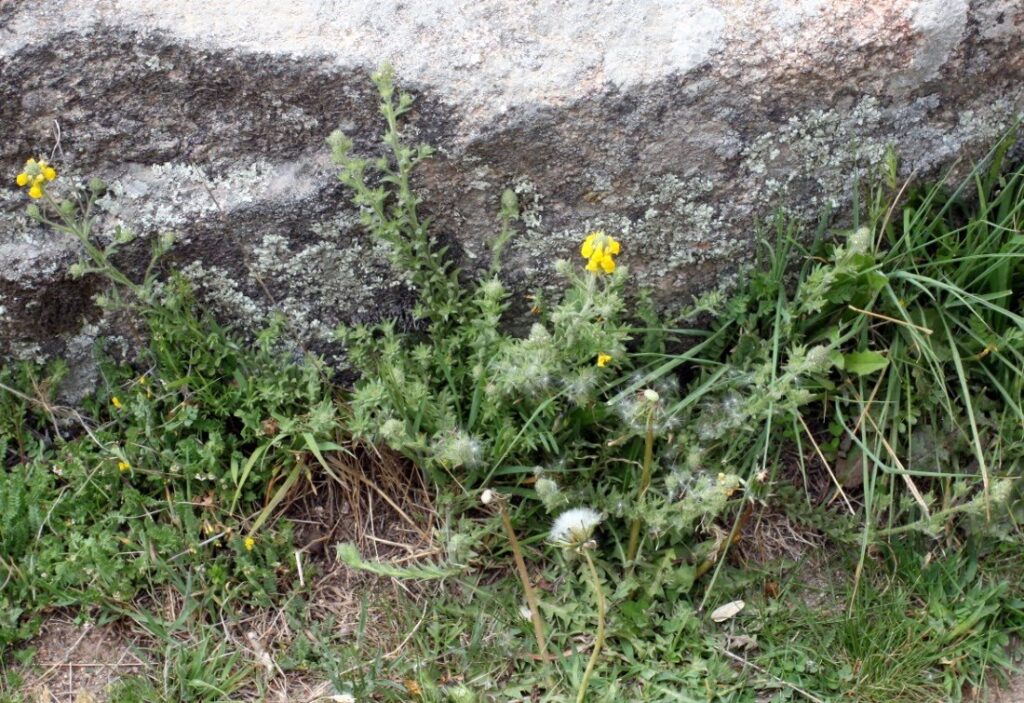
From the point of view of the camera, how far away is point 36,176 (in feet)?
8.18

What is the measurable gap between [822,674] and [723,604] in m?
0.30

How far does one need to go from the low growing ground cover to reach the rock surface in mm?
95

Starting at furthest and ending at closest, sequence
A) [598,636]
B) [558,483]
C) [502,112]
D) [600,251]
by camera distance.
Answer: [558,483]
[502,112]
[598,636]
[600,251]

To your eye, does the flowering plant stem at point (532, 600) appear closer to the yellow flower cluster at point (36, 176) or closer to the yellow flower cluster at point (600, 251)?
the yellow flower cluster at point (600, 251)

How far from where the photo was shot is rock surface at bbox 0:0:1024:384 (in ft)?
8.55

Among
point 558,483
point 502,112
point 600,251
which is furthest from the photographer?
point 558,483

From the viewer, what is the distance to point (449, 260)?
2.86 metres

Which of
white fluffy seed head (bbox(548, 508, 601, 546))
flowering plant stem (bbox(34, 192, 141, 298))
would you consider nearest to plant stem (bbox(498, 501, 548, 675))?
white fluffy seed head (bbox(548, 508, 601, 546))

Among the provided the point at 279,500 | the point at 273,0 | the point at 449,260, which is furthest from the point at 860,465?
the point at 273,0

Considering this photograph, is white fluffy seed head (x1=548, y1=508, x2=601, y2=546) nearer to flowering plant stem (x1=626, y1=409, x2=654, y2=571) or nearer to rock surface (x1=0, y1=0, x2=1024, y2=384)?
flowering plant stem (x1=626, y1=409, x2=654, y2=571)

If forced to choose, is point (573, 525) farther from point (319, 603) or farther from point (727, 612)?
point (319, 603)

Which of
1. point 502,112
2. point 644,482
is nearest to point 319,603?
point 644,482

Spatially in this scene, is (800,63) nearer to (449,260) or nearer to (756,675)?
(449,260)

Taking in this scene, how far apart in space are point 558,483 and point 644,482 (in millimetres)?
267
